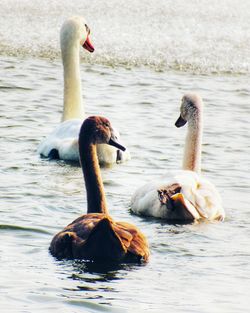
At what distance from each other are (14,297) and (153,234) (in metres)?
2.14

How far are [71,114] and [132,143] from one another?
2.63ft

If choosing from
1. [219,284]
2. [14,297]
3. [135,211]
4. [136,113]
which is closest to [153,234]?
[135,211]

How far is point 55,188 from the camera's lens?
10.9 m

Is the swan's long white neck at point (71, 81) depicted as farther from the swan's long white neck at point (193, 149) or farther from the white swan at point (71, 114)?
the swan's long white neck at point (193, 149)

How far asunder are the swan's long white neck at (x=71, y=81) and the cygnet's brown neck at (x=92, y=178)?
3.94 meters

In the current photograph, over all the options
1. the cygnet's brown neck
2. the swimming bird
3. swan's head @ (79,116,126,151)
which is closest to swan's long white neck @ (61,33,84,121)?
swan's head @ (79,116,126,151)

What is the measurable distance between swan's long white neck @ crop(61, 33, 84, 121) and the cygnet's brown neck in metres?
3.94

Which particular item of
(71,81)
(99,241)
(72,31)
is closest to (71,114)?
(71,81)

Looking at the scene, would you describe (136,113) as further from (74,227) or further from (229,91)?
(74,227)

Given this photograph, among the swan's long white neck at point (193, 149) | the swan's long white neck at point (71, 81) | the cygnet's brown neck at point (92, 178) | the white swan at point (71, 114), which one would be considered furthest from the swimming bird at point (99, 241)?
the swan's long white neck at point (71, 81)

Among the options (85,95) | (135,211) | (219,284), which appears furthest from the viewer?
(85,95)

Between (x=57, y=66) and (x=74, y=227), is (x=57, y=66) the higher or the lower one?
the higher one

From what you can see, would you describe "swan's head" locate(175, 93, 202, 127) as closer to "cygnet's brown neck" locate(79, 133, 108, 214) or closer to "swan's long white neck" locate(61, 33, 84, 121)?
"cygnet's brown neck" locate(79, 133, 108, 214)

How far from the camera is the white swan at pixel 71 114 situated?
476 inches
